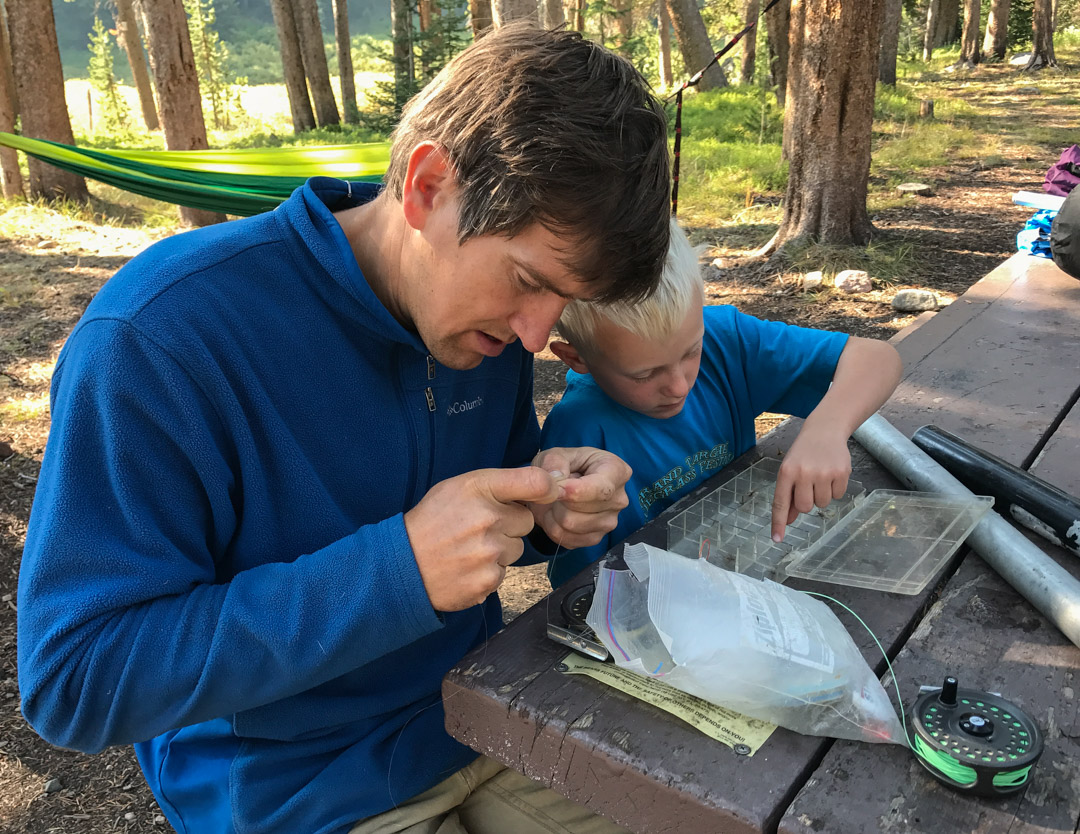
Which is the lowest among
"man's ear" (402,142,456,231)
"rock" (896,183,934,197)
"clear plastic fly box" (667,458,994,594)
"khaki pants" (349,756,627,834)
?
"khaki pants" (349,756,627,834)

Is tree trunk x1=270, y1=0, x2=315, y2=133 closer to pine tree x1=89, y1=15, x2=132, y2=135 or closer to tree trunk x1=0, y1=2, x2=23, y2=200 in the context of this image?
pine tree x1=89, y1=15, x2=132, y2=135

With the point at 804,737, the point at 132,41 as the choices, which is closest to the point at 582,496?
the point at 804,737

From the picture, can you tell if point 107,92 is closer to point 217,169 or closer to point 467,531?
point 217,169

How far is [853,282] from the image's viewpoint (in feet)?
17.9

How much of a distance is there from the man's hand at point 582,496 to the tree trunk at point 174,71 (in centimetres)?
613

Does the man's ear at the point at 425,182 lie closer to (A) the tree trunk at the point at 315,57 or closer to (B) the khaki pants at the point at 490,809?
(B) the khaki pants at the point at 490,809

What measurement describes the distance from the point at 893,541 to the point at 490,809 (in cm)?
78

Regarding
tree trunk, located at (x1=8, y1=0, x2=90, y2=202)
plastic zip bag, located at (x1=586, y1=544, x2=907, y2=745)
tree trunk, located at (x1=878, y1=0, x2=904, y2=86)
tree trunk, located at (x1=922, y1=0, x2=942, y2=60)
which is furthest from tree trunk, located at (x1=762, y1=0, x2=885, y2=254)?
tree trunk, located at (x1=922, y1=0, x2=942, y2=60)

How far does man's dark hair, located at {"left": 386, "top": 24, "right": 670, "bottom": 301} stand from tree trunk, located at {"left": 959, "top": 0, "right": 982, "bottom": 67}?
22.4m

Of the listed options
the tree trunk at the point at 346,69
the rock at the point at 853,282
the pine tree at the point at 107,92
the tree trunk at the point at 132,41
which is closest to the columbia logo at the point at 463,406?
the rock at the point at 853,282

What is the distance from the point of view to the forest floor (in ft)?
7.58

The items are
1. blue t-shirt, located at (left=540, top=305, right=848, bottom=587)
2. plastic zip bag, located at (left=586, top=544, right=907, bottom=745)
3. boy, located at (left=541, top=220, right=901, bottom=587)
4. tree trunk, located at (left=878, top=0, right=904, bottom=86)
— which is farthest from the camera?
tree trunk, located at (left=878, top=0, right=904, bottom=86)

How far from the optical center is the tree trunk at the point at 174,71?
21.8 ft

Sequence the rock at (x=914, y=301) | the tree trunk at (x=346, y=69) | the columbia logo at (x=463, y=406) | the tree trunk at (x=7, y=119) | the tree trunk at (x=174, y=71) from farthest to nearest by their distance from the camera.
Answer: the tree trunk at (x=346, y=69)
the tree trunk at (x=7, y=119)
the tree trunk at (x=174, y=71)
the rock at (x=914, y=301)
the columbia logo at (x=463, y=406)
